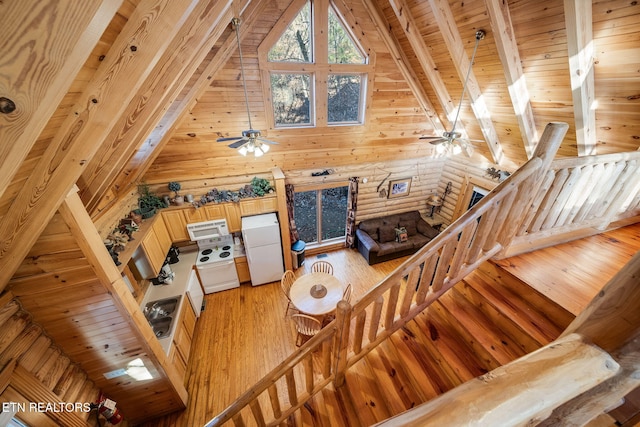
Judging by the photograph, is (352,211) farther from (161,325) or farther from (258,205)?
(161,325)

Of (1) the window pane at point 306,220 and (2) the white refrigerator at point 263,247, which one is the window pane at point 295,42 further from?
(1) the window pane at point 306,220

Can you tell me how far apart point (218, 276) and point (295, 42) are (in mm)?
4669

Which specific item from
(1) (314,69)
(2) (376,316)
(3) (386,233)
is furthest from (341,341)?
(3) (386,233)

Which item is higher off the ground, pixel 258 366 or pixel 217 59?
pixel 217 59

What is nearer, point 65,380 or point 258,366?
point 65,380

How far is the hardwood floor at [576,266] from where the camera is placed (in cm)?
199

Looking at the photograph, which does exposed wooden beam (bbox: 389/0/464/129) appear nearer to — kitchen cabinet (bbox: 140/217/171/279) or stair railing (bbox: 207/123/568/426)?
stair railing (bbox: 207/123/568/426)

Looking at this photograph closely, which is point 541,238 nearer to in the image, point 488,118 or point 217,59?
point 488,118

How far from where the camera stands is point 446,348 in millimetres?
2092

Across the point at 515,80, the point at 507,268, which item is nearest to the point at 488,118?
the point at 515,80

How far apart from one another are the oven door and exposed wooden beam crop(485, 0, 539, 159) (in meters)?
5.40

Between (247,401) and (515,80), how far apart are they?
190 inches

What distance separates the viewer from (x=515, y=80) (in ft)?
10.2

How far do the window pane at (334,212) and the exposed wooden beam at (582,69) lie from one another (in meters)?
4.16
